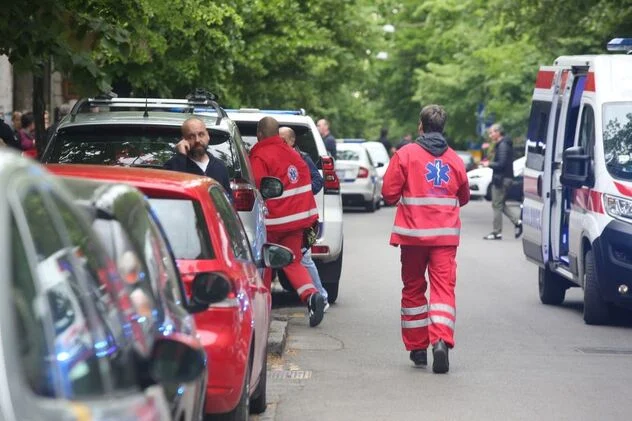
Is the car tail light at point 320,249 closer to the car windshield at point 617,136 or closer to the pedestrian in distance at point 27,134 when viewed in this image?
the car windshield at point 617,136

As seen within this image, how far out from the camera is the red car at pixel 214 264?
7.19 metres

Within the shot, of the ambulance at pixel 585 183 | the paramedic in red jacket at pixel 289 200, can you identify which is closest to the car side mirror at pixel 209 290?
the paramedic in red jacket at pixel 289 200

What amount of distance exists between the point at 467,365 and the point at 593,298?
2923 mm

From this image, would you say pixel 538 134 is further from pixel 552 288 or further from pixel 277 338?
pixel 277 338

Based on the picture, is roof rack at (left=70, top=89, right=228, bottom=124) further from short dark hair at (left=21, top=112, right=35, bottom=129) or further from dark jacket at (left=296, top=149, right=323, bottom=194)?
short dark hair at (left=21, top=112, right=35, bottom=129)

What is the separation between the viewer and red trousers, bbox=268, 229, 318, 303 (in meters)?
13.3

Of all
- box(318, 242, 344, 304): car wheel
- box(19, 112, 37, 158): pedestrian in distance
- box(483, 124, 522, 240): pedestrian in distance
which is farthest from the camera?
box(483, 124, 522, 240): pedestrian in distance

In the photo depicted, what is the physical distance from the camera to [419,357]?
37.2 ft

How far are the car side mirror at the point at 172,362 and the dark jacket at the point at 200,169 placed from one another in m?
5.85

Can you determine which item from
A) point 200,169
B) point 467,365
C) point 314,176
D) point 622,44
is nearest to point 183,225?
point 200,169

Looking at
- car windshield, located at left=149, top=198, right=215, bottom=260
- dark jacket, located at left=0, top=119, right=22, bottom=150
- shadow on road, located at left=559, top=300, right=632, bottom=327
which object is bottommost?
shadow on road, located at left=559, top=300, right=632, bottom=327

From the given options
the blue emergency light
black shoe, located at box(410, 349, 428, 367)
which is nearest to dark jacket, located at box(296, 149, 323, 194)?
the blue emergency light

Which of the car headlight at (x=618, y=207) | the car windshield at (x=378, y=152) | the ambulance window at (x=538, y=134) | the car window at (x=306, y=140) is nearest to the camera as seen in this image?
the car headlight at (x=618, y=207)

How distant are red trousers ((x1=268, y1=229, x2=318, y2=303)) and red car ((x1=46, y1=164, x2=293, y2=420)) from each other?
16.3 ft
